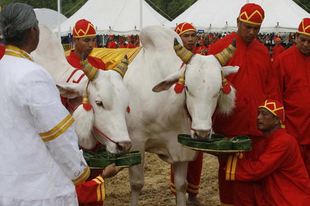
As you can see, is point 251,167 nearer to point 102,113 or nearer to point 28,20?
point 102,113

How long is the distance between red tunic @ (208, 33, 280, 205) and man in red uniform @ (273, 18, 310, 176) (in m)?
0.30

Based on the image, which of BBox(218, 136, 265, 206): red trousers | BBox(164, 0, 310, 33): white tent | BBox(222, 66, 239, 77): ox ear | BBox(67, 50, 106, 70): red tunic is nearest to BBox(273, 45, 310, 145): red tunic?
BBox(218, 136, 265, 206): red trousers

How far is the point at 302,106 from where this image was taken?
5105 mm

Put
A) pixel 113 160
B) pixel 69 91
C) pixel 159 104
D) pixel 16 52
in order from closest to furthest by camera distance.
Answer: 1. pixel 16 52
2. pixel 113 160
3. pixel 69 91
4. pixel 159 104

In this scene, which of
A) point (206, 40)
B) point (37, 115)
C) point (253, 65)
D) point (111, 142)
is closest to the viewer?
point (37, 115)

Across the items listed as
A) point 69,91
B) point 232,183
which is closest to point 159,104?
point 69,91

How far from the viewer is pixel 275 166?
14.4 feet

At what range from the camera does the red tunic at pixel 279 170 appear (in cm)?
437

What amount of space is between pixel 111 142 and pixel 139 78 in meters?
1.43

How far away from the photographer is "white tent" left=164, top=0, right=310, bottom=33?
1789 cm

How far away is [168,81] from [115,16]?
18.7 metres

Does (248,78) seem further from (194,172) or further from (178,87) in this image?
(194,172)

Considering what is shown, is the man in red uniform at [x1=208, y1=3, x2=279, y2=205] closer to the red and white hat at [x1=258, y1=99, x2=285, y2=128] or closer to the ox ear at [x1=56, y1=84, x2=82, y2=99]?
the red and white hat at [x1=258, y1=99, x2=285, y2=128]

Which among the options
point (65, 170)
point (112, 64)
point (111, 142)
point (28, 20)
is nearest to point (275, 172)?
point (111, 142)
